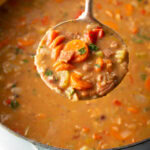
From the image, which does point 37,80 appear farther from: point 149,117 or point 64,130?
point 149,117

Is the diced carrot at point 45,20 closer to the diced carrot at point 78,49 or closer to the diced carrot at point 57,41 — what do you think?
the diced carrot at point 57,41

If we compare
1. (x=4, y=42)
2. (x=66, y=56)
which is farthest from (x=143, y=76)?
(x=4, y=42)

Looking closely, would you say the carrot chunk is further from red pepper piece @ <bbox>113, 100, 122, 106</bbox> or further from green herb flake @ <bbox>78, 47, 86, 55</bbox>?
red pepper piece @ <bbox>113, 100, 122, 106</bbox>

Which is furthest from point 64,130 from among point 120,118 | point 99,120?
point 120,118

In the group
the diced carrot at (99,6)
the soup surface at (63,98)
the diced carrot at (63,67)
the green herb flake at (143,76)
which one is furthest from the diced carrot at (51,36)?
the diced carrot at (99,6)

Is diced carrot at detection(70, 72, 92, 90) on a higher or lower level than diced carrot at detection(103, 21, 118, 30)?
higher

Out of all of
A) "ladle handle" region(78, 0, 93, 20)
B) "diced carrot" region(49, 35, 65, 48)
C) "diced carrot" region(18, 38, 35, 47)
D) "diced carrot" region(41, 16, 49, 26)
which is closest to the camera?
"diced carrot" region(49, 35, 65, 48)

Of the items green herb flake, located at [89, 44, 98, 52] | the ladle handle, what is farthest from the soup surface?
the ladle handle
